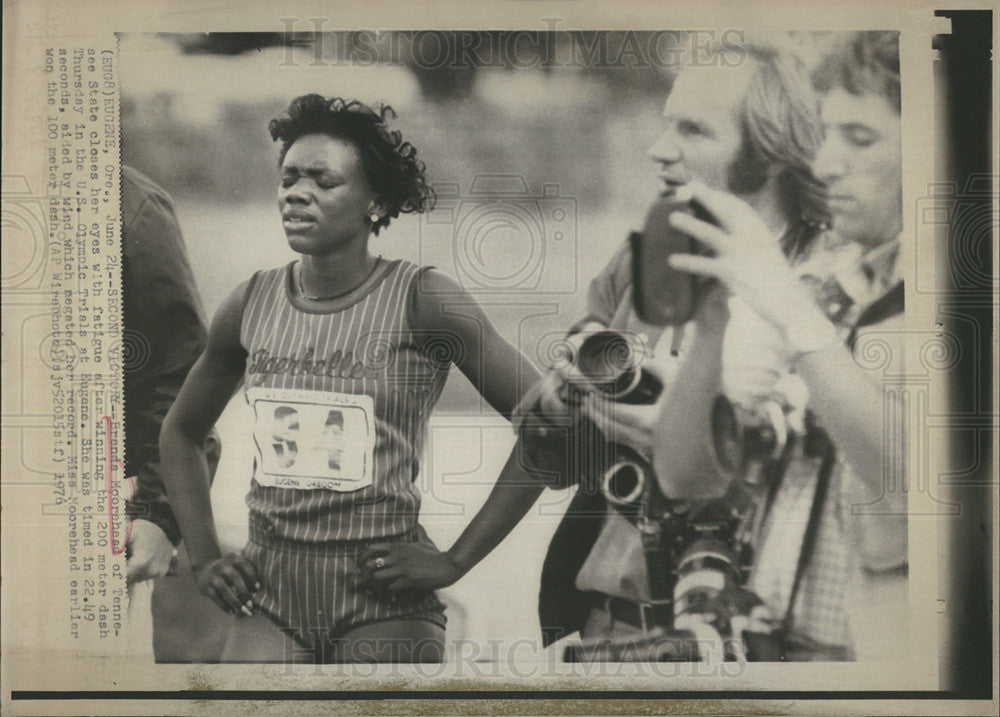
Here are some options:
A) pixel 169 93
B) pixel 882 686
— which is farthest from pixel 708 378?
A: pixel 169 93

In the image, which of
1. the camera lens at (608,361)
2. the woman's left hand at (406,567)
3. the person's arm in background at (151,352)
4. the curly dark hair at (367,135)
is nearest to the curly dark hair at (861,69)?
the camera lens at (608,361)

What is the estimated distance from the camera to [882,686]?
150 centimetres

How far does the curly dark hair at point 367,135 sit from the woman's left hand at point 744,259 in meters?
0.48

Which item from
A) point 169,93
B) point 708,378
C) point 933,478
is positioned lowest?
point 933,478

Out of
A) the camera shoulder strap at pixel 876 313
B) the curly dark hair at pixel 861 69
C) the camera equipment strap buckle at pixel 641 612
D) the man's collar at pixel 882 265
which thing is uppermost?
the curly dark hair at pixel 861 69

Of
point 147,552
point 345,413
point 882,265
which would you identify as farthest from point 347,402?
point 882,265

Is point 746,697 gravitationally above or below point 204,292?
below

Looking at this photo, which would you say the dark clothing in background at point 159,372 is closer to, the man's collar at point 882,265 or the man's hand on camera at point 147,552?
the man's hand on camera at point 147,552

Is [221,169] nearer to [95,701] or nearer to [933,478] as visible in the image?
[95,701]

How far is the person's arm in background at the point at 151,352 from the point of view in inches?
59.7

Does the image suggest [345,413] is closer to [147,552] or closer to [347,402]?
[347,402]

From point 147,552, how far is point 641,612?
903 millimetres

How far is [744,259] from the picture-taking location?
150cm

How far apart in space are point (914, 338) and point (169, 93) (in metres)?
1.42
